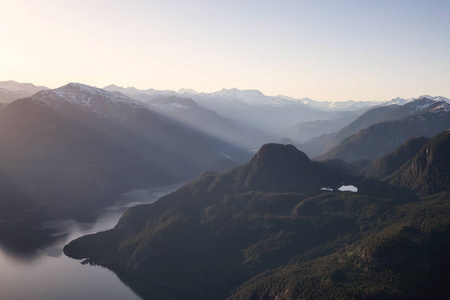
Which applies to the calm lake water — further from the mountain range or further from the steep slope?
the steep slope

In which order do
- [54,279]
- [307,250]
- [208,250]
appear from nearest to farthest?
[307,250] → [54,279] → [208,250]

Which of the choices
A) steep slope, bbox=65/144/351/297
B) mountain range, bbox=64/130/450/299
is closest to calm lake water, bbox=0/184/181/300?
mountain range, bbox=64/130/450/299

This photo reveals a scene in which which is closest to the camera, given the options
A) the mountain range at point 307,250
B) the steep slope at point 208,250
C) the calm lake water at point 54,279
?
the mountain range at point 307,250

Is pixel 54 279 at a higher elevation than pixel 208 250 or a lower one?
lower

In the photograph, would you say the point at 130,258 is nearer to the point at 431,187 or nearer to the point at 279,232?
the point at 279,232

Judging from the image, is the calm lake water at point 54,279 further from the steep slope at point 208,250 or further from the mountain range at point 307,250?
the steep slope at point 208,250

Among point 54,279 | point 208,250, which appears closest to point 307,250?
point 208,250

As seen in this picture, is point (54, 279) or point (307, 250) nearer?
point (307, 250)

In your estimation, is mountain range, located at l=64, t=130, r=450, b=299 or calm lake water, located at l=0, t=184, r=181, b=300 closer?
mountain range, located at l=64, t=130, r=450, b=299

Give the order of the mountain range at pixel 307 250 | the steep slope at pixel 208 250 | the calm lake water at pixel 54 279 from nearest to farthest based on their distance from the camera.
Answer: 1. the mountain range at pixel 307 250
2. the calm lake water at pixel 54 279
3. the steep slope at pixel 208 250

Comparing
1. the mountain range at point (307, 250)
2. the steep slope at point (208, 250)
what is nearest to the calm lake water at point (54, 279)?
the mountain range at point (307, 250)

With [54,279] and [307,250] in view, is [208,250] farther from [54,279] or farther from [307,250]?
[54,279]
